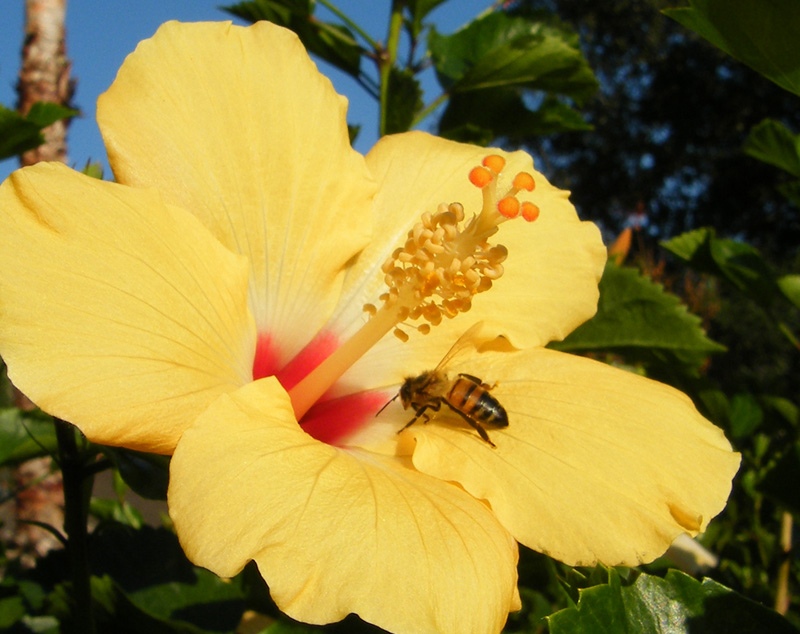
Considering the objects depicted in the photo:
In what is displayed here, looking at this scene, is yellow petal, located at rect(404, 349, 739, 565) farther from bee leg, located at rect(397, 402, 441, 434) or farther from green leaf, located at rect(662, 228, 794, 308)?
green leaf, located at rect(662, 228, 794, 308)

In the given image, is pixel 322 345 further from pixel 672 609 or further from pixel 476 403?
pixel 672 609

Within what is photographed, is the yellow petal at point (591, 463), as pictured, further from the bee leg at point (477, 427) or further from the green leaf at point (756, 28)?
the green leaf at point (756, 28)

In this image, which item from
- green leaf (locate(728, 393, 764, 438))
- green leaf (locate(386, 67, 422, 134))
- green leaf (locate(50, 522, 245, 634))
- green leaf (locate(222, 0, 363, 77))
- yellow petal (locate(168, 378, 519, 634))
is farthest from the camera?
green leaf (locate(728, 393, 764, 438))

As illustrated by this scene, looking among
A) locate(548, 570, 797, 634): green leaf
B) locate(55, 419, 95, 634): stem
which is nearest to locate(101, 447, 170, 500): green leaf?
locate(55, 419, 95, 634): stem

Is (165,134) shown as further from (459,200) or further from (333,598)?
(333,598)

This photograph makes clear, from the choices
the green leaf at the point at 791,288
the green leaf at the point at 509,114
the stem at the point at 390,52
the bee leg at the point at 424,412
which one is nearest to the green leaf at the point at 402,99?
the stem at the point at 390,52

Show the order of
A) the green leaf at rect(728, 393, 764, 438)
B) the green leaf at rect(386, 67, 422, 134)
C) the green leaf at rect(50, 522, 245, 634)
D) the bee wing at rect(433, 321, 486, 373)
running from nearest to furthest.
Answer: the bee wing at rect(433, 321, 486, 373), the green leaf at rect(50, 522, 245, 634), the green leaf at rect(386, 67, 422, 134), the green leaf at rect(728, 393, 764, 438)
